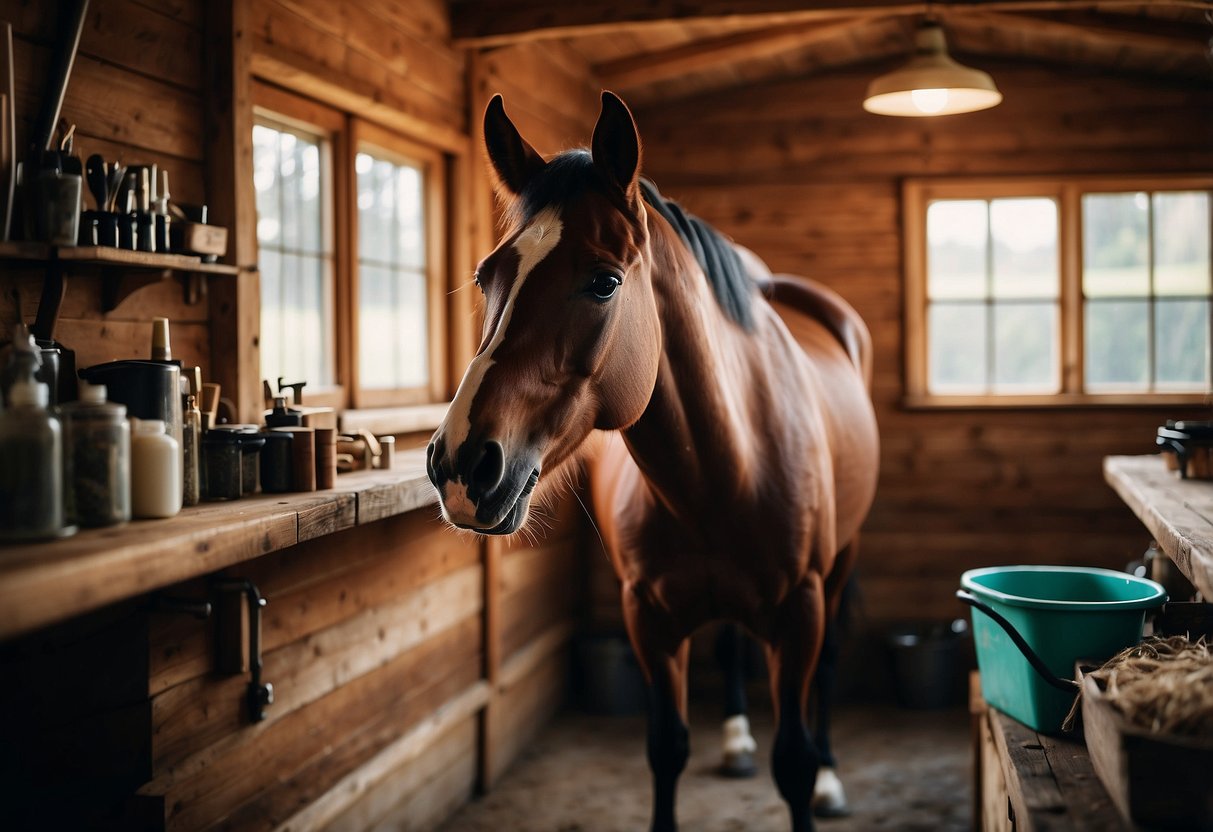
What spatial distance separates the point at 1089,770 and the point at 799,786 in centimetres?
103

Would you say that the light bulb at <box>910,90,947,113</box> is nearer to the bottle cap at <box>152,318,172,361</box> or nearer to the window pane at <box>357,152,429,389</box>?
the window pane at <box>357,152,429,389</box>

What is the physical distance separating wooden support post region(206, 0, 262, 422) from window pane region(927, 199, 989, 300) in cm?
323

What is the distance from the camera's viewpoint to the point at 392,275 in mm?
3207

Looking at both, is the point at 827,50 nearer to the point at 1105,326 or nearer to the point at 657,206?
the point at 1105,326

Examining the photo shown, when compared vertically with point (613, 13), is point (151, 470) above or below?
below

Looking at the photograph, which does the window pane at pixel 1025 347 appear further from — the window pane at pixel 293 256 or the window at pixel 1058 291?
the window pane at pixel 293 256

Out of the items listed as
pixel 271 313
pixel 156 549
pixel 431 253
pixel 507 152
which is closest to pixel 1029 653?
pixel 507 152

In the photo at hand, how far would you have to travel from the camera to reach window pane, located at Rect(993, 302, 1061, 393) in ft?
14.8

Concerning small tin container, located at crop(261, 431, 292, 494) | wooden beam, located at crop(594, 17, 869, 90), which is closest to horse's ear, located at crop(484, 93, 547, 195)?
small tin container, located at crop(261, 431, 292, 494)

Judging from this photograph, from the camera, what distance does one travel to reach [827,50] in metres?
4.37

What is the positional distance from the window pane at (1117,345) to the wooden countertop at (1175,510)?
165 centimetres

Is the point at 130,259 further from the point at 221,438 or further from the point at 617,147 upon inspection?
the point at 617,147

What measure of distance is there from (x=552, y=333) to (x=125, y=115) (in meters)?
0.96

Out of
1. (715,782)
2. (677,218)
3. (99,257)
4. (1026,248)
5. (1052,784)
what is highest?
(1026,248)
